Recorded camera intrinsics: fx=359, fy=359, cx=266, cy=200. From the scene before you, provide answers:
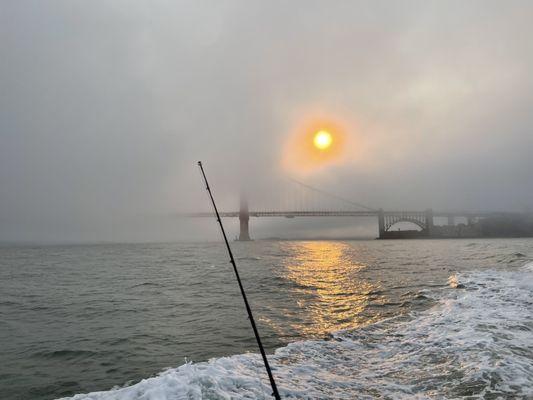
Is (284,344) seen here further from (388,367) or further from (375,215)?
(375,215)

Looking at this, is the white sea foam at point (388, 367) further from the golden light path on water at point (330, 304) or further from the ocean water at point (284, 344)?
the golden light path on water at point (330, 304)

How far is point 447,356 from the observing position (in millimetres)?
6602

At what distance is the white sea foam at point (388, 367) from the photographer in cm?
520

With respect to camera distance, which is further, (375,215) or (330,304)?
(375,215)

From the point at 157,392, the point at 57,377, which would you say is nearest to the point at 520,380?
the point at 157,392

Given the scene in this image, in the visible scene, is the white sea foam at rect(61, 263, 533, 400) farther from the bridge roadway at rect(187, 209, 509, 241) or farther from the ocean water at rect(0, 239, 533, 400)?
the bridge roadway at rect(187, 209, 509, 241)

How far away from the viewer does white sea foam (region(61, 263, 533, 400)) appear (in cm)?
520

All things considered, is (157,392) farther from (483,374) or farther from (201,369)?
(483,374)

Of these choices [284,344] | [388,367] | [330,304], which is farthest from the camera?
[330,304]

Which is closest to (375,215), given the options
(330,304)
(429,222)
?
(429,222)

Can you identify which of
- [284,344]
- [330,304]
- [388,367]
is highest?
[388,367]

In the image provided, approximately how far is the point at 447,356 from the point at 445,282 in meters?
11.1

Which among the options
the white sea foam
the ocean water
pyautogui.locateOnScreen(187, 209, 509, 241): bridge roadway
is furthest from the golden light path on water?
pyautogui.locateOnScreen(187, 209, 509, 241): bridge roadway

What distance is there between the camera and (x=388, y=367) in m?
6.30
